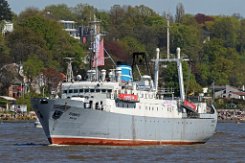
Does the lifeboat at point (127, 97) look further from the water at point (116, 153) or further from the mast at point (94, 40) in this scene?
the water at point (116, 153)

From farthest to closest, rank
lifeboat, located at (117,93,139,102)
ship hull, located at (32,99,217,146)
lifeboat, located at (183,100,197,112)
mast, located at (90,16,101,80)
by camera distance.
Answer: lifeboat, located at (183,100,197,112) → mast, located at (90,16,101,80) → lifeboat, located at (117,93,139,102) → ship hull, located at (32,99,217,146)

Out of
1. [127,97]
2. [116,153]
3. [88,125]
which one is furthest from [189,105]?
[116,153]

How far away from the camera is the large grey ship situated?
9969cm

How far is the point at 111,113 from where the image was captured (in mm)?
100562

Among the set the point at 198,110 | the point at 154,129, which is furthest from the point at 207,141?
the point at 154,129

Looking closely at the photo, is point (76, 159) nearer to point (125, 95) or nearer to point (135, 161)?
point (135, 161)

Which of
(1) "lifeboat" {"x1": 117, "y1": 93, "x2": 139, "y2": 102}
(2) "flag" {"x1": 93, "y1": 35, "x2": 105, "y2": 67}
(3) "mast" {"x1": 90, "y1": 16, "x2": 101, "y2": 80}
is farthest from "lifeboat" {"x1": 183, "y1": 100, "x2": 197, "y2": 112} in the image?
(3) "mast" {"x1": 90, "y1": 16, "x2": 101, "y2": 80}

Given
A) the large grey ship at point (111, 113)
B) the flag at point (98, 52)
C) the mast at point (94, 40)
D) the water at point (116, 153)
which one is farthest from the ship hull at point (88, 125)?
the flag at point (98, 52)

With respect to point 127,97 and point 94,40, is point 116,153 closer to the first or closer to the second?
point 127,97

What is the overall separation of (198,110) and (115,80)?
13532 millimetres

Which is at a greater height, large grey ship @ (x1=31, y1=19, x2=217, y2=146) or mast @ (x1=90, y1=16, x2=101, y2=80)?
mast @ (x1=90, y1=16, x2=101, y2=80)

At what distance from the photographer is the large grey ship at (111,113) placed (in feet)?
327

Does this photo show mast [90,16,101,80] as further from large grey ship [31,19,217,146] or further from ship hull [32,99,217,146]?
ship hull [32,99,217,146]

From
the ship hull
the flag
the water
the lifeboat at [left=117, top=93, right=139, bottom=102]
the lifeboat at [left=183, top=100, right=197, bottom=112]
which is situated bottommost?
the water
